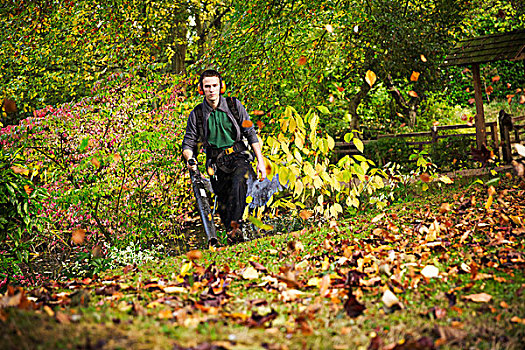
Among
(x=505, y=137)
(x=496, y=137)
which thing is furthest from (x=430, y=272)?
(x=496, y=137)

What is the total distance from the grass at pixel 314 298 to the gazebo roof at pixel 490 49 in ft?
19.5

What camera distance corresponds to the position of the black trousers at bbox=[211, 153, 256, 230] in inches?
208

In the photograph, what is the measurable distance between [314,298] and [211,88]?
2.97 m

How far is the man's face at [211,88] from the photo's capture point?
5055mm

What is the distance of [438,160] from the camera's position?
38.5ft

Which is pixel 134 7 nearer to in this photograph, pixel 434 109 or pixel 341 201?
pixel 341 201

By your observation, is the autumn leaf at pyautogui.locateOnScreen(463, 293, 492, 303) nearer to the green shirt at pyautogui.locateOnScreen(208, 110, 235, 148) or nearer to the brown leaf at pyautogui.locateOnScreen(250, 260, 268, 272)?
the brown leaf at pyautogui.locateOnScreen(250, 260, 268, 272)

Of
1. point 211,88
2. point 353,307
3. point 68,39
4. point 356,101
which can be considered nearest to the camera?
point 353,307

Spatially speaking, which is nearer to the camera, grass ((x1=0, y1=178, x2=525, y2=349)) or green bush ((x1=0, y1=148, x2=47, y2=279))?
grass ((x1=0, y1=178, x2=525, y2=349))

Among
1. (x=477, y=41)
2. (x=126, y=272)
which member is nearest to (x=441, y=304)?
(x=126, y=272)

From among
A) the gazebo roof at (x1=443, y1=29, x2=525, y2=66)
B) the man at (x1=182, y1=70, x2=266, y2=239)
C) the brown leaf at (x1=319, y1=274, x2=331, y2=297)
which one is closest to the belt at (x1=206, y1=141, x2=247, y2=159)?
the man at (x1=182, y1=70, x2=266, y2=239)

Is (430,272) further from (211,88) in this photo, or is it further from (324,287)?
(211,88)

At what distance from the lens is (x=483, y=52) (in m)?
9.76

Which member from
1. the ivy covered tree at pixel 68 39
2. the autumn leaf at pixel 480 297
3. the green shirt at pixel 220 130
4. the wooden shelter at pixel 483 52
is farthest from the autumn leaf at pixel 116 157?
the wooden shelter at pixel 483 52
